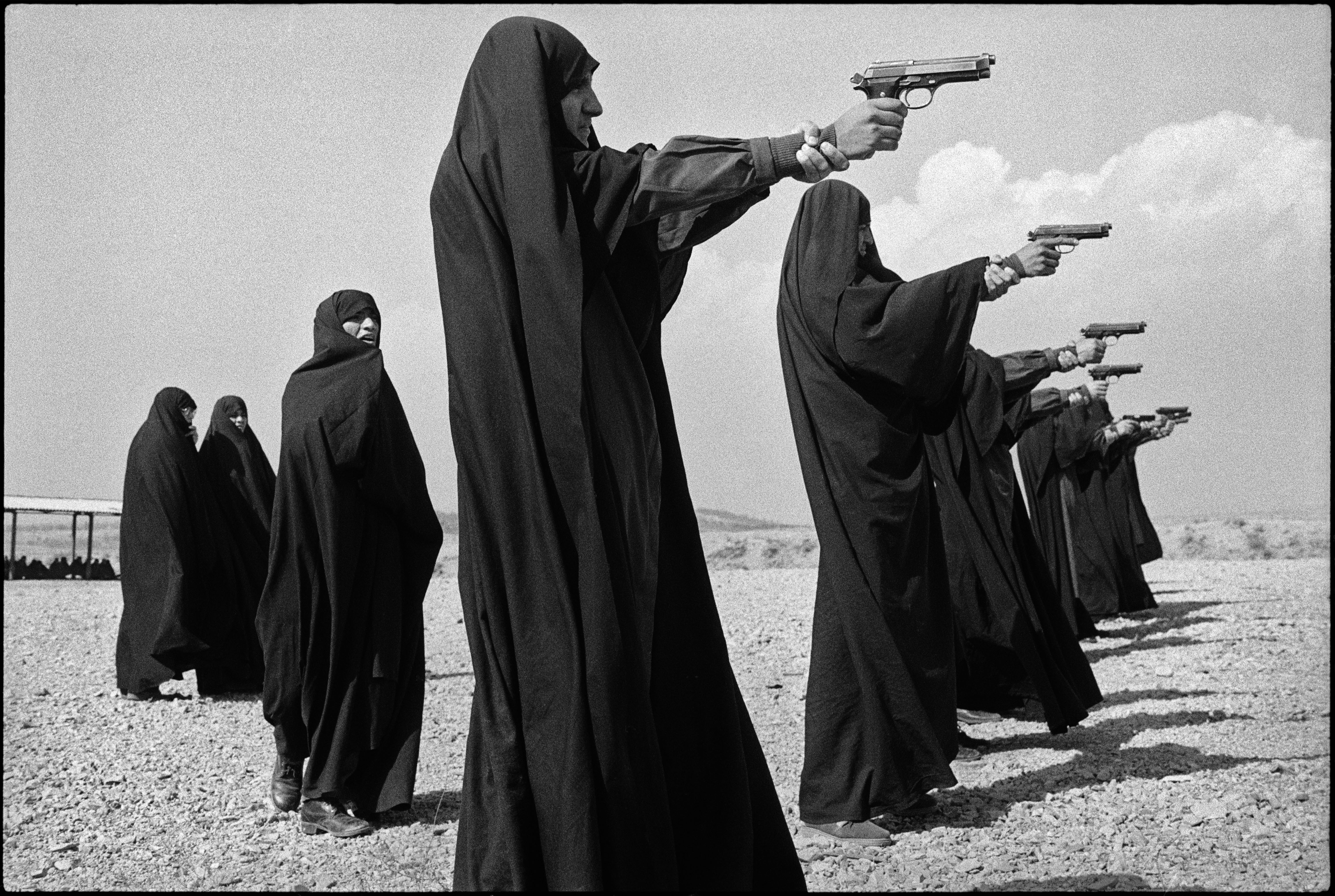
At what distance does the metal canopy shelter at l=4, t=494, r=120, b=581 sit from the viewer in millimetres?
19953

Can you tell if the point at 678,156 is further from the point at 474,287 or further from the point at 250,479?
the point at 250,479

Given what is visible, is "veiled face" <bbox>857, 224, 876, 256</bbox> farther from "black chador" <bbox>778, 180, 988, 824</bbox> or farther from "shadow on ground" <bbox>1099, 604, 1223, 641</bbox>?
"shadow on ground" <bbox>1099, 604, 1223, 641</bbox>

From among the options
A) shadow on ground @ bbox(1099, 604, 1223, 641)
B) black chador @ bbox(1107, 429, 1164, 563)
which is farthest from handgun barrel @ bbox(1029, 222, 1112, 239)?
black chador @ bbox(1107, 429, 1164, 563)

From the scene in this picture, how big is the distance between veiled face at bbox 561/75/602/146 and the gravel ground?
2572 millimetres

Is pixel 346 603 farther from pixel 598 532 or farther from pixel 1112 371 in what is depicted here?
pixel 1112 371

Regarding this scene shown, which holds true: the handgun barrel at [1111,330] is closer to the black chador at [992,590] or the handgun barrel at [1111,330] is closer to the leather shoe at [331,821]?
the black chador at [992,590]

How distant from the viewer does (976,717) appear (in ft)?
24.1

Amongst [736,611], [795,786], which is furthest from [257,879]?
[736,611]

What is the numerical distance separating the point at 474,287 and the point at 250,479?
7.32 m

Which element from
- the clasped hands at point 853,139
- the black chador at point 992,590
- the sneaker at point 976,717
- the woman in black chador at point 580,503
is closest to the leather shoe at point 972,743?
the black chador at point 992,590

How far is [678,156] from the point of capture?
2838 mm

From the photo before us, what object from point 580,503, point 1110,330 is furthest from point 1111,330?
point 580,503

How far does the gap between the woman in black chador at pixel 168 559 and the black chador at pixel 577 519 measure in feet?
21.4

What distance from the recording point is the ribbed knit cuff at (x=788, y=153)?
9.16 feet
